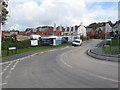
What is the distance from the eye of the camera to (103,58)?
17.7 meters

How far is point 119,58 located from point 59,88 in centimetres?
1042

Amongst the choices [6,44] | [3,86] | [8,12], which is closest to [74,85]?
[3,86]

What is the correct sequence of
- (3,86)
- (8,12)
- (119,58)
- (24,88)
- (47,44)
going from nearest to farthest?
(24,88) < (3,86) < (119,58) < (8,12) < (47,44)

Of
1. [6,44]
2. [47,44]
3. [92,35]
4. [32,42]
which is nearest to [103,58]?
[6,44]

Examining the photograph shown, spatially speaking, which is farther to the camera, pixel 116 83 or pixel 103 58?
pixel 103 58

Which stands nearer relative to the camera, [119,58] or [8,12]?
[119,58]

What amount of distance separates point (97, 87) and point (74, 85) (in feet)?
3.45

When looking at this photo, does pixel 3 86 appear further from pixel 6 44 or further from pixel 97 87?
pixel 6 44

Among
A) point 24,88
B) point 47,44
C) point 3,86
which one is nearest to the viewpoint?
point 24,88

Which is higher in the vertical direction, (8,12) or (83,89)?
(8,12)

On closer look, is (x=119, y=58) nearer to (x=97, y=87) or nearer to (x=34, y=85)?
(x=97, y=87)

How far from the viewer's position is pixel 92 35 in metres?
108

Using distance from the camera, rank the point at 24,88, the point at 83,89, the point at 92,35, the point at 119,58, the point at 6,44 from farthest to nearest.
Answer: the point at 92,35
the point at 6,44
the point at 119,58
the point at 24,88
the point at 83,89

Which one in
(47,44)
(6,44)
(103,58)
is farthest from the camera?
(47,44)
